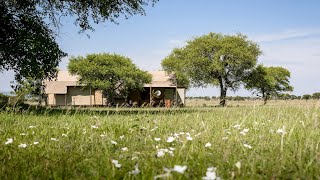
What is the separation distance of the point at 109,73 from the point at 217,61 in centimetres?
1754

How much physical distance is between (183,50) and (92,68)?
17.1 meters

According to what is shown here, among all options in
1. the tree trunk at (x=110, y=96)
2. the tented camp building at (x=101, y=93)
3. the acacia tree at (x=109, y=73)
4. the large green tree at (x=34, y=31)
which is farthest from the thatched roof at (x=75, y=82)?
the large green tree at (x=34, y=31)

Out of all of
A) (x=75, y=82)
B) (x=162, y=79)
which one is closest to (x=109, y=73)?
(x=75, y=82)

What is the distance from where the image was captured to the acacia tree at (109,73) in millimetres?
52844

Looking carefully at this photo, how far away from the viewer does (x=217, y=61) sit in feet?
186

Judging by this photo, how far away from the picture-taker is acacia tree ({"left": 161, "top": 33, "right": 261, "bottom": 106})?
56719 millimetres

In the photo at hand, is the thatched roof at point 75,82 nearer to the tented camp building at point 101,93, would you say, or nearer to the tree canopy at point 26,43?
the tented camp building at point 101,93

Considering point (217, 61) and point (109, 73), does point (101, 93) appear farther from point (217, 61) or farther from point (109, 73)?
point (217, 61)

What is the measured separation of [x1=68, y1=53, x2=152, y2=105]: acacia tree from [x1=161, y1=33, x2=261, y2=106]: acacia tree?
7773 millimetres

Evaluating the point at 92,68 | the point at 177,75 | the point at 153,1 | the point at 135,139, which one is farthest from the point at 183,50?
the point at 135,139

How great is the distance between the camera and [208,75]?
2328 inches

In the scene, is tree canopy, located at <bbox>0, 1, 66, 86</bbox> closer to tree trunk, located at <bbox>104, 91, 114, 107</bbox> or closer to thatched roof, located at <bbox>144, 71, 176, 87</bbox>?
tree trunk, located at <bbox>104, 91, 114, 107</bbox>

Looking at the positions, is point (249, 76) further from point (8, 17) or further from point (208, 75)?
point (8, 17)

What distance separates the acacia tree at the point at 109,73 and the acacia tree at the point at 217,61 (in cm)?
777
